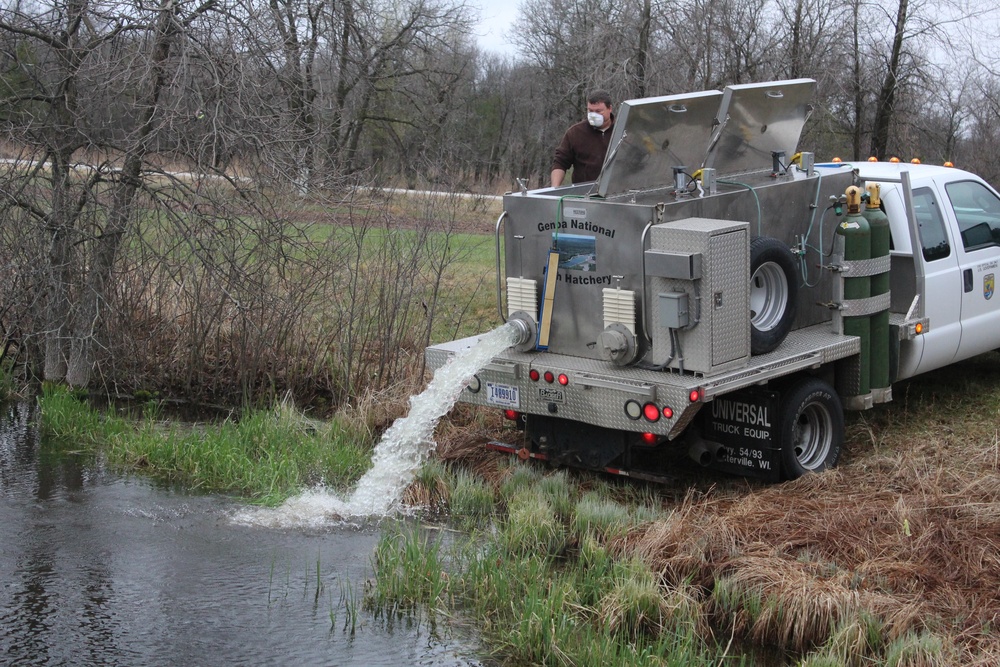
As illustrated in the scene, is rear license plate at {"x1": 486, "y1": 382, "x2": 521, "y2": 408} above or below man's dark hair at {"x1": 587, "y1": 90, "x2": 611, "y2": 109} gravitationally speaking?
below

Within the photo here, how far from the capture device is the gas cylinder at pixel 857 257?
7.88 meters

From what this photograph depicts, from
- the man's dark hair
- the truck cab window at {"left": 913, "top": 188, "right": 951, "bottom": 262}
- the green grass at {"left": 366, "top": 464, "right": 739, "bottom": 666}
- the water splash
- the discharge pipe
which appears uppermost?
the man's dark hair

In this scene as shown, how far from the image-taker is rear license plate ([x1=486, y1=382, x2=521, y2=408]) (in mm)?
7699

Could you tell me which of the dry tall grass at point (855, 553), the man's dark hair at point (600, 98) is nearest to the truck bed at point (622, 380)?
the dry tall grass at point (855, 553)

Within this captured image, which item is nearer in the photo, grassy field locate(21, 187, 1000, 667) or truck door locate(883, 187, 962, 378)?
grassy field locate(21, 187, 1000, 667)

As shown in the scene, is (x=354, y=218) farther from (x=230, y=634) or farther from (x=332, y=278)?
(x=230, y=634)

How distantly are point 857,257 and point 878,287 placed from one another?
31 cm

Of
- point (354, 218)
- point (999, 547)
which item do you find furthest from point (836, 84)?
point (999, 547)

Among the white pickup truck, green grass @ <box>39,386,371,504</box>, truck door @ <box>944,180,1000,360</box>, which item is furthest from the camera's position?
truck door @ <box>944,180,1000,360</box>

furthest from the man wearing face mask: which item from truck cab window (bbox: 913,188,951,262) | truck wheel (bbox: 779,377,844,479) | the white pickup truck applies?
truck wheel (bbox: 779,377,844,479)

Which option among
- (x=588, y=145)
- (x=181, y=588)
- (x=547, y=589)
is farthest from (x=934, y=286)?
(x=181, y=588)

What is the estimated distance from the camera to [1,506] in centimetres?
773

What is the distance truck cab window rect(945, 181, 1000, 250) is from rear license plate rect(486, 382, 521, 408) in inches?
148

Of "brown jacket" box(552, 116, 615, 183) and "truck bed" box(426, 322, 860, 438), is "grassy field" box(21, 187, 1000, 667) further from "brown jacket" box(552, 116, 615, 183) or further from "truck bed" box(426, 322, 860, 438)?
"brown jacket" box(552, 116, 615, 183)
